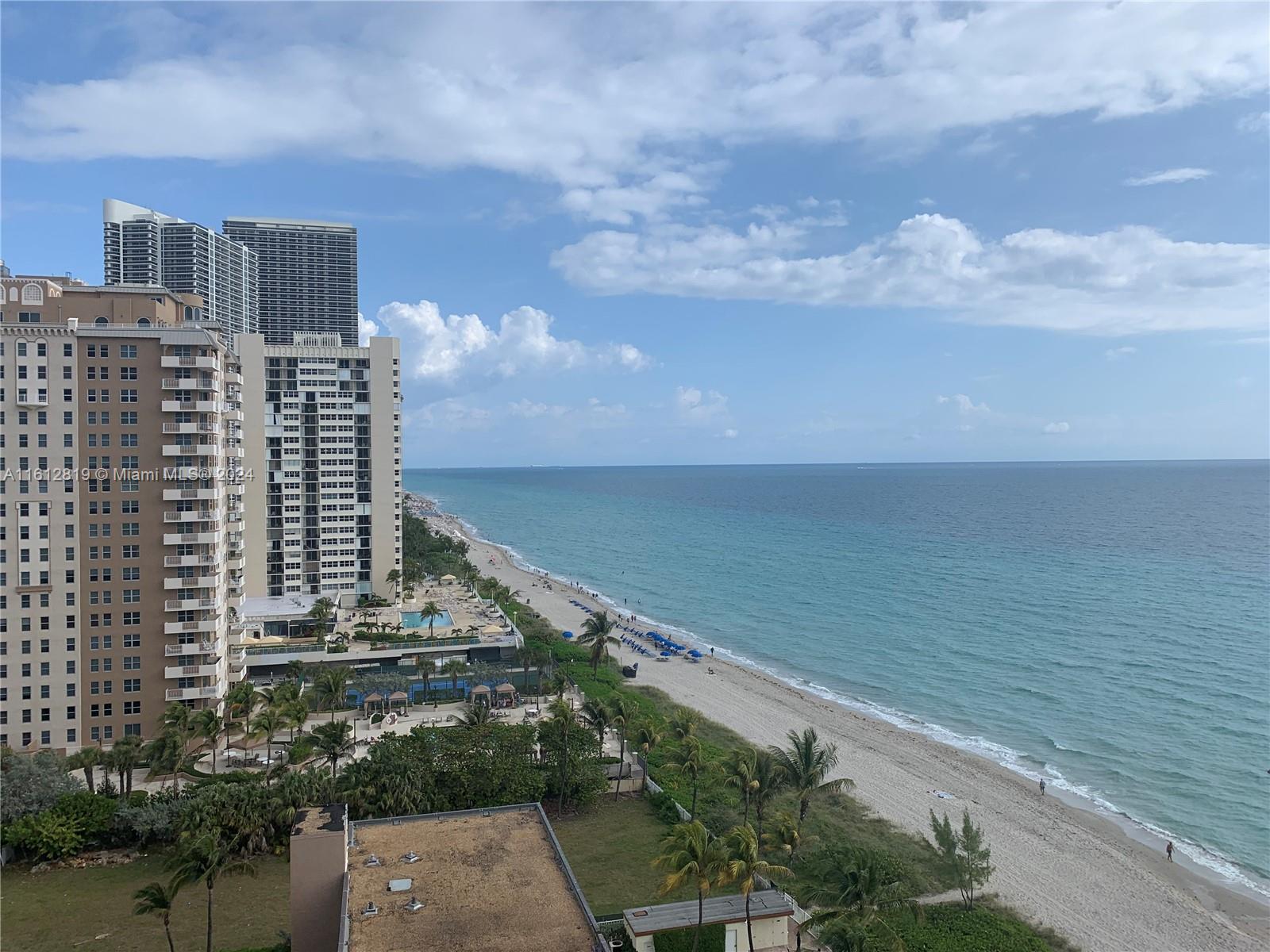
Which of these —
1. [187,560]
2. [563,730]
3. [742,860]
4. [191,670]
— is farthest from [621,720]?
[187,560]

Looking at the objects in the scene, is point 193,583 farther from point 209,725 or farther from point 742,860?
point 742,860

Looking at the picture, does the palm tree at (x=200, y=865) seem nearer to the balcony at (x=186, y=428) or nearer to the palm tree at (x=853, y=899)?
the palm tree at (x=853, y=899)

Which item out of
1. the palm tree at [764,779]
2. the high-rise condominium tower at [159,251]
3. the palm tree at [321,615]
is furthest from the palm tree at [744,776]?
the high-rise condominium tower at [159,251]

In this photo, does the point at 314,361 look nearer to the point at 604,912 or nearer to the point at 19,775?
the point at 19,775

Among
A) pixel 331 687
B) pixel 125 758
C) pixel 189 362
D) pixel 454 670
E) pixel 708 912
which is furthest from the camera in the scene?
pixel 454 670

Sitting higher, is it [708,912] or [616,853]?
[708,912]

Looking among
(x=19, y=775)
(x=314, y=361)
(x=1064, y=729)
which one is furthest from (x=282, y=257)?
(x=1064, y=729)
